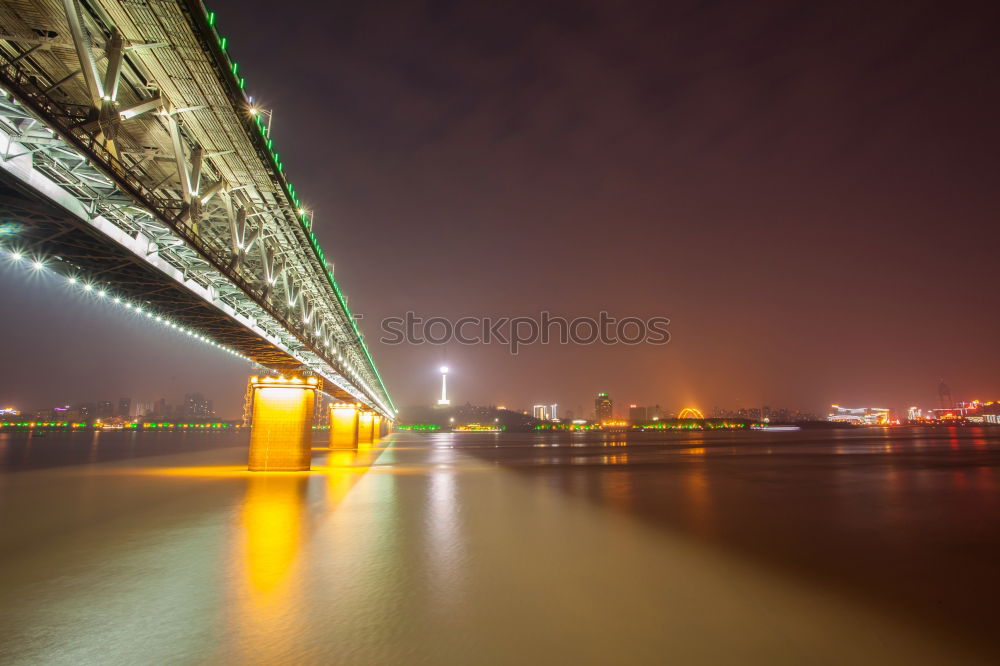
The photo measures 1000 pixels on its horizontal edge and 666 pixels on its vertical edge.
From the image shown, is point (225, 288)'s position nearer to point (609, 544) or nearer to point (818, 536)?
point (609, 544)

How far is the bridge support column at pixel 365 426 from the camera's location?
307ft

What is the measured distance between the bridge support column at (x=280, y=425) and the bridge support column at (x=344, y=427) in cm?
3310

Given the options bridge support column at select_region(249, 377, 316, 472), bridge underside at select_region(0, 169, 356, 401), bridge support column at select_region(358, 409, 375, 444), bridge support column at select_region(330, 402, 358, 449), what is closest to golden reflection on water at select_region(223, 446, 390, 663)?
bridge support column at select_region(249, 377, 316, 472)

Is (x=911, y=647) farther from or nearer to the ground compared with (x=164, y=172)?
nearer to the ground

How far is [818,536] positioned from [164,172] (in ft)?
81.8

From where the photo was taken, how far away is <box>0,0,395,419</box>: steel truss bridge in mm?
10492

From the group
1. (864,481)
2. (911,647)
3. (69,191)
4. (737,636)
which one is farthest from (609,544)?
(864,481)

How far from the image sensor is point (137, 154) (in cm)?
1508

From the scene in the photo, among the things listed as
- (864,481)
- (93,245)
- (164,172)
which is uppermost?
(164,172)

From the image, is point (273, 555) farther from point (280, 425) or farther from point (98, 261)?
point (280, 425)

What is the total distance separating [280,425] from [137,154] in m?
23.3

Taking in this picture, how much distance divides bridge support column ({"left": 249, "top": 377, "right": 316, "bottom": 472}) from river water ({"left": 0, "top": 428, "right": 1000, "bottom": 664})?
10.9 m

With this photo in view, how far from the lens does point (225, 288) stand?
21.0 m

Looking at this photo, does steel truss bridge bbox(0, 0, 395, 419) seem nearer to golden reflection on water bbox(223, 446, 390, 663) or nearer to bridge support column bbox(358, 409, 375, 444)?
golden reflection on water bbox(223, 446, 390, 663)
